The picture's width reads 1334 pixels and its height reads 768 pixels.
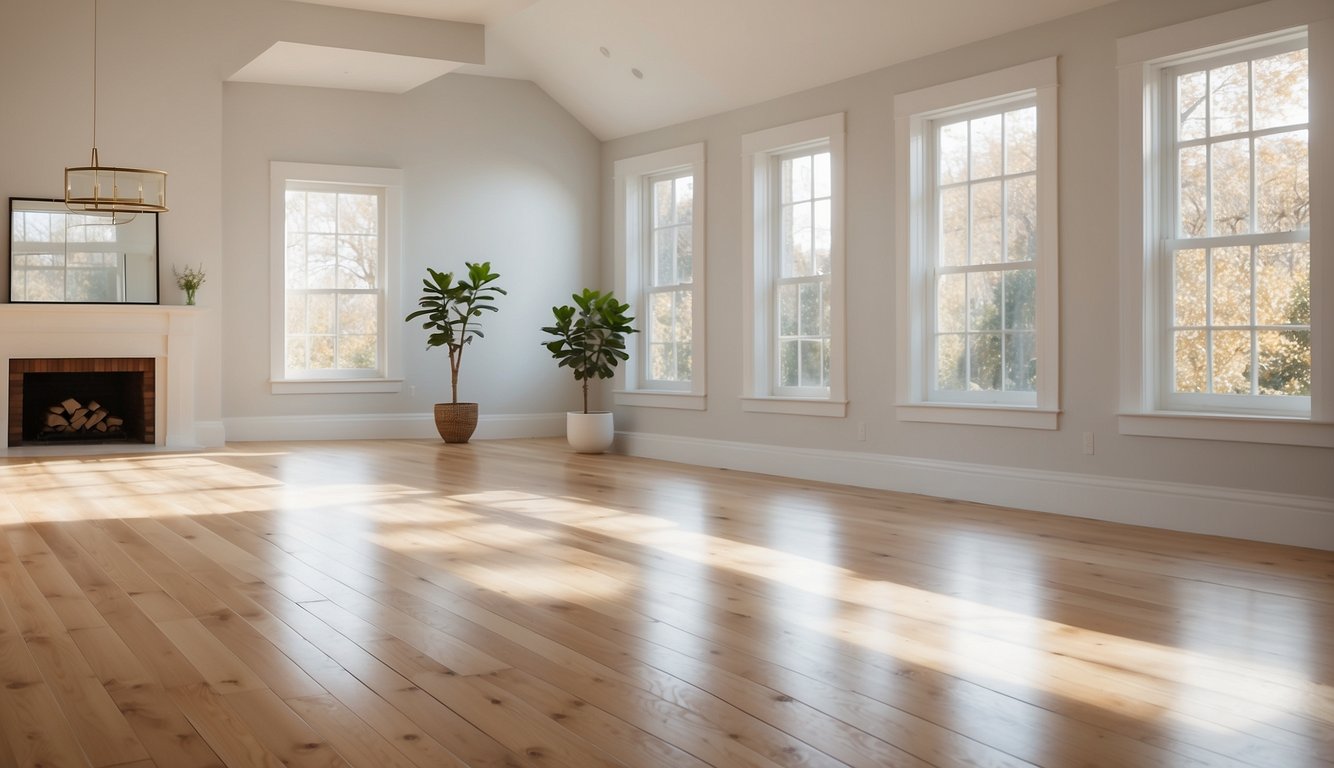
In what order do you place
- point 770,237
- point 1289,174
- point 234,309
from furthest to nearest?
1. point 234,309
2. point 770,237
3. point 1289,174

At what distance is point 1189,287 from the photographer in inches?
218

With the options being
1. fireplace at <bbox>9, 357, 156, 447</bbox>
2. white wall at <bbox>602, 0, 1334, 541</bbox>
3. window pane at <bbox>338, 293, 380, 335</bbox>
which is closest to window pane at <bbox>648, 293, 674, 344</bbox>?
white wall at <bbox>602, 0, 1334, 541</bbox>

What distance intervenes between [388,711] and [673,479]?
4.98 meters

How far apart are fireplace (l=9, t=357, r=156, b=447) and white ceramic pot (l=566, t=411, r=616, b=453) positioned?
3.30m

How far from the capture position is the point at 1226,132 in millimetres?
5387

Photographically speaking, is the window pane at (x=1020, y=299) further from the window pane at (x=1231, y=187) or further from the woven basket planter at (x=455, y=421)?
the woven basket planter at (x=455, y=421)

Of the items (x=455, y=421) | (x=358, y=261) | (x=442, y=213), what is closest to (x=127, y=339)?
(x=358, y=261)

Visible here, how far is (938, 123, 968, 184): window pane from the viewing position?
6688mm

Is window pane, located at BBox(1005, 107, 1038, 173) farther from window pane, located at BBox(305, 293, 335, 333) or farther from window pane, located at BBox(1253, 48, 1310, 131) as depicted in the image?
window pane, located at BBox(305, 293, 335, 333)

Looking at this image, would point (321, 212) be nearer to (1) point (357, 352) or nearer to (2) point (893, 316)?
(1) point (357, 352)

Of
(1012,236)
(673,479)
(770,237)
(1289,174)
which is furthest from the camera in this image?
(770,237)

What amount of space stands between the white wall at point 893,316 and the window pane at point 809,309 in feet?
1.63

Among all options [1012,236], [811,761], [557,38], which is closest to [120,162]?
[557,38]

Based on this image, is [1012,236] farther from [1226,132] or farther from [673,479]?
[673,479]
